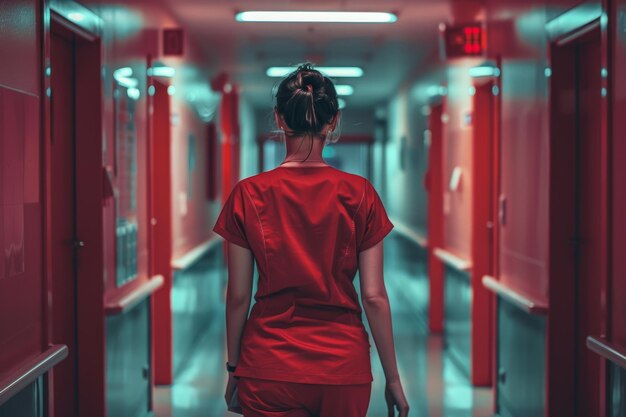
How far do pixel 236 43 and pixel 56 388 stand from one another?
4903 mm

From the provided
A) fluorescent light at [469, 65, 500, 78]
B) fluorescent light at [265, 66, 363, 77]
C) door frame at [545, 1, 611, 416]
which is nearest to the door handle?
fluorescent light at [469, 65, 500, 78]

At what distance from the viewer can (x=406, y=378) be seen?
609cm

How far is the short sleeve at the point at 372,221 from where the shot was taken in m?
2.10

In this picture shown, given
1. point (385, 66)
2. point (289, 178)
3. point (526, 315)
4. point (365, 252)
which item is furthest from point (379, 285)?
point (385, 66)

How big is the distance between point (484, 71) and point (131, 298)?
285cm

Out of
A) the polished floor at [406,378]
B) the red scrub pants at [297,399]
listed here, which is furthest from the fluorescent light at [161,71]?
the red scrub pants at [297,399]

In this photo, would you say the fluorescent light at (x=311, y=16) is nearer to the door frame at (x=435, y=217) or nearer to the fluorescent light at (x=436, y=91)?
the fluorescent light at (x=436, y=91)

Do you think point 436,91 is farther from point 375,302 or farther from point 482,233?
point 375,302

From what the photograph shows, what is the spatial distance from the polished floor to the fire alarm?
236 cm

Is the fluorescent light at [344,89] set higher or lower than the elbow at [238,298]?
higher

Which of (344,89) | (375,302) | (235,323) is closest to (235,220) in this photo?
(235,323)

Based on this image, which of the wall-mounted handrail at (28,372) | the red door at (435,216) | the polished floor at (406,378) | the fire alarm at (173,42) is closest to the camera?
the wall-mounted handrail at (28,372)

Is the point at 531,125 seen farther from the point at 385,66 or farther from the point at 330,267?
the point at 385,66

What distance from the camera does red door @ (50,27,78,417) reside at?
12.3ft
